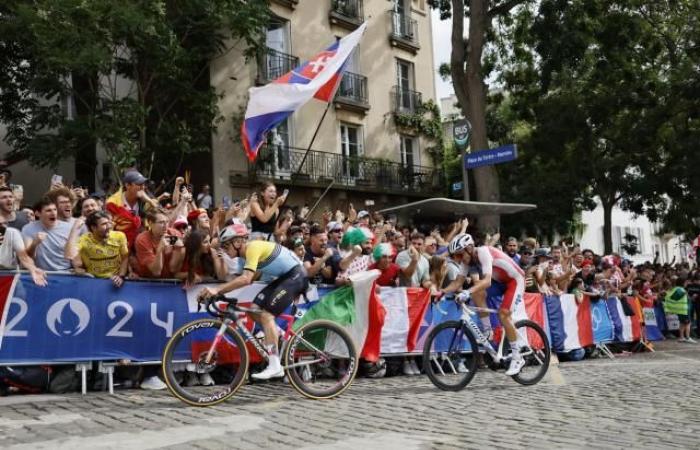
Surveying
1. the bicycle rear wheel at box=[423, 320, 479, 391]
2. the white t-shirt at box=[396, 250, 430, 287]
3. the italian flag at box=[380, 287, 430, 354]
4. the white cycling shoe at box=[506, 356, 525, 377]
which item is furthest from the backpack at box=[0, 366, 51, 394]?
the white cycling shoe at box=[506, 356, 525, 377]

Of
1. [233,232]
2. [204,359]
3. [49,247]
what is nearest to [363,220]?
[233,232]

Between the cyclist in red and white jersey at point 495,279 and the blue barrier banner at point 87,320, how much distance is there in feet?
11.4

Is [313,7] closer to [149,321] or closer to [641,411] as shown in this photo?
[149,321]

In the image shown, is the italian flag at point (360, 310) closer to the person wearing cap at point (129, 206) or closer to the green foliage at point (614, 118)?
the person wearing cap at point (129, 206)

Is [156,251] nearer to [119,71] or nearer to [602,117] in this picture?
[119,71]

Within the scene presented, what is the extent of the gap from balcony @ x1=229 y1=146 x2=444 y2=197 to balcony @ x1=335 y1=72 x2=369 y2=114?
1949mm

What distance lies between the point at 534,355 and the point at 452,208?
10.4 m

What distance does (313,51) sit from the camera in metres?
26.0

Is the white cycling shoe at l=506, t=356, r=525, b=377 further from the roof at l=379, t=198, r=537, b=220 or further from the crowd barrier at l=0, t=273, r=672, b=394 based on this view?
the roof at l=379, t=198, r=537, b=220

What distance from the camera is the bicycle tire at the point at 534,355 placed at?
366 inches

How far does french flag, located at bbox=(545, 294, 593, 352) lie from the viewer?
1370 centimetres

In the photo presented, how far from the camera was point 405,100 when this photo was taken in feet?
98.7

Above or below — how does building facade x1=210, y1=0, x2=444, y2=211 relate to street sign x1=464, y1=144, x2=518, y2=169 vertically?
above

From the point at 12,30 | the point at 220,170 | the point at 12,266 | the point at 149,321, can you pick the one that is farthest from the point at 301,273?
the point at 220,170
